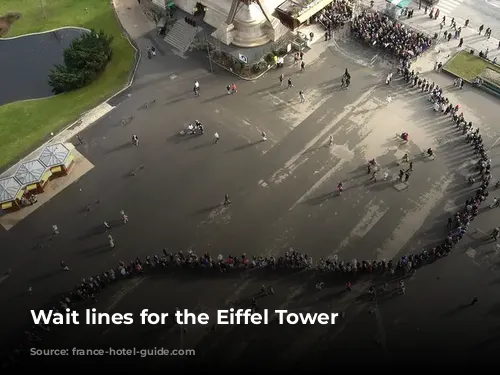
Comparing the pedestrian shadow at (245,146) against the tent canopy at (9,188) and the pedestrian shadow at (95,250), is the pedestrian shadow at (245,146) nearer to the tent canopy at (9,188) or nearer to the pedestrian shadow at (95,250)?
the pedestrian shadow at (95,250)

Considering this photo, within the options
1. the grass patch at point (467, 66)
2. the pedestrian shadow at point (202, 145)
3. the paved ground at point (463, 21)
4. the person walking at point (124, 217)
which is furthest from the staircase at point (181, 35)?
the grass patch at point (467, 66)

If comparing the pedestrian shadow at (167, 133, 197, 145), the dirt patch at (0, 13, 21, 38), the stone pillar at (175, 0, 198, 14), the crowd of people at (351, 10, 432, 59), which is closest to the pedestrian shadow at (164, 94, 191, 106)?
the pedestrian shadow at (167, 133, 197, 145)

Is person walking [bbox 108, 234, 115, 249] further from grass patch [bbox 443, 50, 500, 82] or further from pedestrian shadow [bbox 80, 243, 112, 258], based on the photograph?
grass patch [bbox 443, 50, 500, 82]

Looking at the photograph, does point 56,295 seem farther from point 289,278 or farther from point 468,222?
point 468,222

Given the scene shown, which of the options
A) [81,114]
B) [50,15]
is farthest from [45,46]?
[81,114]

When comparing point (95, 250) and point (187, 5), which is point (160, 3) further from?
point (95, 250)

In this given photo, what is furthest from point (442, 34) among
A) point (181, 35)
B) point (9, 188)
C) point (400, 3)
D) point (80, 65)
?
point (9, 188)
